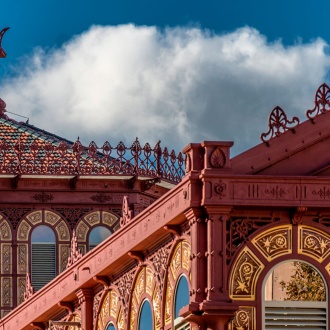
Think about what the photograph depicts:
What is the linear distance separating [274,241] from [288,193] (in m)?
0.97

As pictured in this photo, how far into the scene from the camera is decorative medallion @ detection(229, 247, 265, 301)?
4000 centimetres

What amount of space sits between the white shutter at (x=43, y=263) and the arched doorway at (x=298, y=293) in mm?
22806

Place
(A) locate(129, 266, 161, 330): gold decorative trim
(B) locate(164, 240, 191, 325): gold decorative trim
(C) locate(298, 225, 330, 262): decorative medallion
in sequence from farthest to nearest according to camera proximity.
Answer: (A) locate(129, 266, 161, 330): gold decorative trim
(B) locate(164, 240, 191, 325): gold decorative trim
(C) locate(298, 225, 330, 262): decorative medallion

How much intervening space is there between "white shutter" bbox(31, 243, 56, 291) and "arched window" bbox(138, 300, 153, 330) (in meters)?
17.3

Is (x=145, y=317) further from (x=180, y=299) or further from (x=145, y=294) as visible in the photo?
(x=180, y=299)

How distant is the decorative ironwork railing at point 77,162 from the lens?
61344mm

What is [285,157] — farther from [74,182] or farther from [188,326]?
[74,182]

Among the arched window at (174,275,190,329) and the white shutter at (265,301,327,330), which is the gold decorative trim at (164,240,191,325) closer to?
the arched window at (174,275,190,329)

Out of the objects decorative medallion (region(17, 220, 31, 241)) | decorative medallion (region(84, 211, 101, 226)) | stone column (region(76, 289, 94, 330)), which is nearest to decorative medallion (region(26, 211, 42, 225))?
decorative medallion (region(17, 220, 31, 241))

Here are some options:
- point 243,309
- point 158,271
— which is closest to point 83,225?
point 158,271

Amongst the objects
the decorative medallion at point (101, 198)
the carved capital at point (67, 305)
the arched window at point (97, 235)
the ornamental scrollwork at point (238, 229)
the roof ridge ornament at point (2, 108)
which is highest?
the roof ridge ornament at point (2, 108)

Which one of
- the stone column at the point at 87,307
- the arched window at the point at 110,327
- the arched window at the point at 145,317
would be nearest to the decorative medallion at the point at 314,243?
the arched window at the point at 145,317

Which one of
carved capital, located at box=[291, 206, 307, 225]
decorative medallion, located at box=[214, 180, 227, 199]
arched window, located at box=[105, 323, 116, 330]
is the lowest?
arched window, located at box=[105, 323, 116, 330]

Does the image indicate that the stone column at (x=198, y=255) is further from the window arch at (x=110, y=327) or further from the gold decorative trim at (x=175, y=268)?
the window arch at (x=110, y=327)
